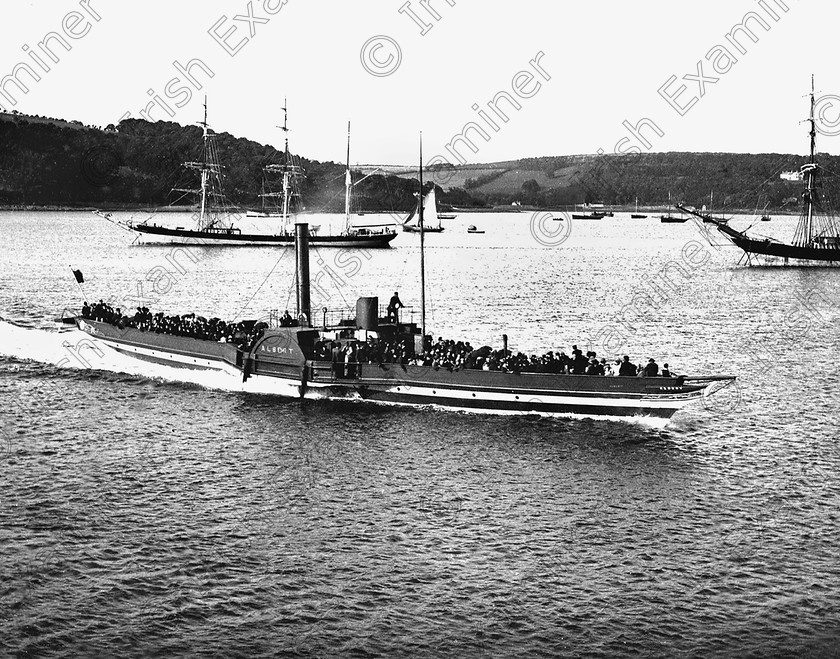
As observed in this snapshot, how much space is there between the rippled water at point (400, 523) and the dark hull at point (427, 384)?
2.73ft

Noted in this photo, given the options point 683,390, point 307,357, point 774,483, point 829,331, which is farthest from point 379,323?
point 829,331

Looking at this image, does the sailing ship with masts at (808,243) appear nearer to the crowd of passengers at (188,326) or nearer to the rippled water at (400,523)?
the rippled water at (400,523)

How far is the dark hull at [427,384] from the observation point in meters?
41.4

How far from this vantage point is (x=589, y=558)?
2836 centimetres

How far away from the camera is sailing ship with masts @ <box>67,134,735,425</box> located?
136 feet

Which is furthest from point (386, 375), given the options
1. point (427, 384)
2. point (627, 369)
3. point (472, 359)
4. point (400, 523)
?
point (400, 523)

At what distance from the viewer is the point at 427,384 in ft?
145

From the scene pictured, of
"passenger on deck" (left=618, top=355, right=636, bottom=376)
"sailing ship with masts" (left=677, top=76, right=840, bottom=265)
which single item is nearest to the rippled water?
"passenger on deck" (left=618, top=355, right=636, bottom=376)

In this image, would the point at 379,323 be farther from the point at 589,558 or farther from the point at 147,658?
the point at 147,658

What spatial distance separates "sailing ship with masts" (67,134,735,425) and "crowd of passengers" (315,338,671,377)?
92 mm

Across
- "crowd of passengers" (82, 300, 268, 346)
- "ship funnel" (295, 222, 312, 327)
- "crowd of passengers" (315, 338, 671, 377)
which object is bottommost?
"crowd of passengers" (315, 338, 671, 377)

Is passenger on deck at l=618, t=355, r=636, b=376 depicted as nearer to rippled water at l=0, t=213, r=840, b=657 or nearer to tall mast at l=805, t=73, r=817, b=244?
rippled water at l=0, t=213, r=840, b=657

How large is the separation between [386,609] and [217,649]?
448cm

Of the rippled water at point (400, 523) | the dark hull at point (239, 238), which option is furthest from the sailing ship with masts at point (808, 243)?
the rippled water at point (400, 523)
